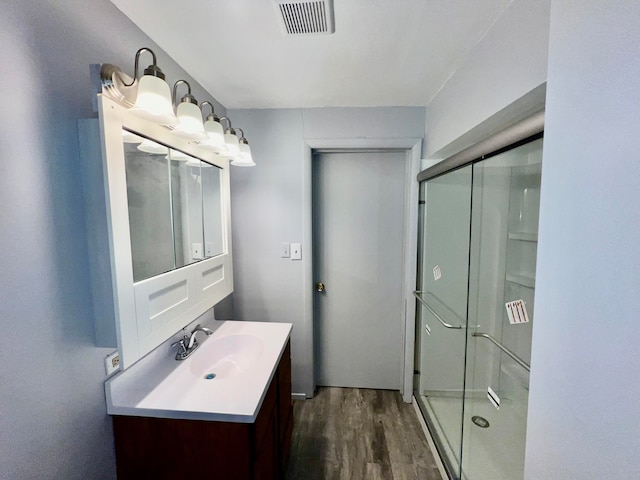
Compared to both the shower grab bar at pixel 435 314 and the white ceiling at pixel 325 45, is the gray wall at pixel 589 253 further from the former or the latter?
the shower grab bar at pixel 435 314

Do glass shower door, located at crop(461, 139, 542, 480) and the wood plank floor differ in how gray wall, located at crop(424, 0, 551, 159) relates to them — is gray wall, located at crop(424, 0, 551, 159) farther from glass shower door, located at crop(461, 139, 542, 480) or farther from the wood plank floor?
the wood plank floor

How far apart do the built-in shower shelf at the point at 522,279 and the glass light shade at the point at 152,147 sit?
191cm

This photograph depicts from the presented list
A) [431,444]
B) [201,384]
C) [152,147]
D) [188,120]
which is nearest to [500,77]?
[188,120]

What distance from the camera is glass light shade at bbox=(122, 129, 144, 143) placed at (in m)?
0.95

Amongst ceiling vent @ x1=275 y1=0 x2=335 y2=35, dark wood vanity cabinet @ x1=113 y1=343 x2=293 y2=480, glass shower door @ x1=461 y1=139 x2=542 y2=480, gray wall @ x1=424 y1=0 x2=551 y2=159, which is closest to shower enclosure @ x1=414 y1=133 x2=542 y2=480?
glass shower door @ x1=461 y1=139 x2=542 y2=480

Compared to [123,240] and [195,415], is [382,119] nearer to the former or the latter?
[123,240]

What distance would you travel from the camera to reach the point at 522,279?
1474mm

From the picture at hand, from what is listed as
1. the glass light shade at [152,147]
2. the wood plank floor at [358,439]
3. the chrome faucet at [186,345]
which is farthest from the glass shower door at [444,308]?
the glass light shade at [152,147]

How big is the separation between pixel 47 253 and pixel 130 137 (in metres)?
0.47

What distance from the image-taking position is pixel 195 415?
3.31 ft

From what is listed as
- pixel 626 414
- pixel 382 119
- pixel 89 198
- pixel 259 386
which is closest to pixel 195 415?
pixel 259 386

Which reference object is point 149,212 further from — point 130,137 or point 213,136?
point 213,136

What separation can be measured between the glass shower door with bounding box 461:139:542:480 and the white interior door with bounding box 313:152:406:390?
0.74 m

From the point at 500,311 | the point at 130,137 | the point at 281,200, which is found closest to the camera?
the point at 130,137
